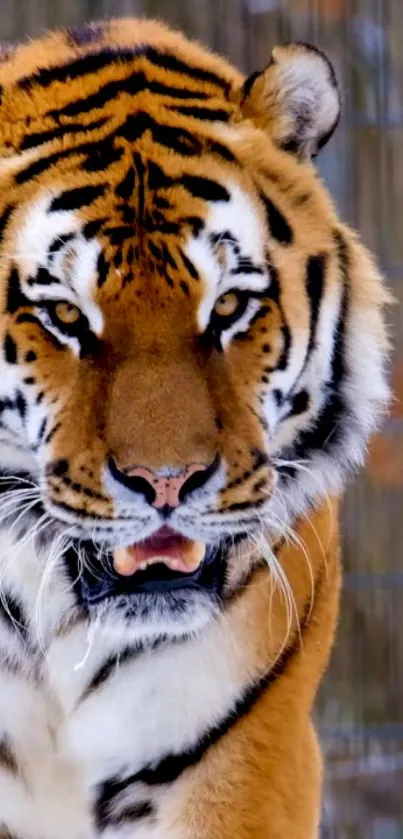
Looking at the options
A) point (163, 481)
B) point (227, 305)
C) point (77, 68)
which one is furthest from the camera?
point (77, 68)

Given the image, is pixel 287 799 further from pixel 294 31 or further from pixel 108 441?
pixel 294 31

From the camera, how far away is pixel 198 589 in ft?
4.18

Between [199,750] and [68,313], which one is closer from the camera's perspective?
[68,313]

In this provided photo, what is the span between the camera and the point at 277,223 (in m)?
1.31

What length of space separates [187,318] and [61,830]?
0.54 meters

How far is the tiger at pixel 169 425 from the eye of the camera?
1.19m

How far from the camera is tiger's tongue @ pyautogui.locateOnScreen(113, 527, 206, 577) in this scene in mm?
1214

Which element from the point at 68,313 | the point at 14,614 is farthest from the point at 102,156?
the point at 14,614

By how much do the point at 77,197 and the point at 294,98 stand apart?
0.73 feet

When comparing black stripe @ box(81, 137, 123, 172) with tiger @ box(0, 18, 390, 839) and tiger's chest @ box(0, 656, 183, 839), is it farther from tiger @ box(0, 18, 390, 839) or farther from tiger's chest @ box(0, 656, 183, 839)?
tiger's chest @ box(0, 656, 183, 839)

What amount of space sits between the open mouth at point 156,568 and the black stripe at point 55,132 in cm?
34

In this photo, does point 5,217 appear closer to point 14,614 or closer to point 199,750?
point 14,614

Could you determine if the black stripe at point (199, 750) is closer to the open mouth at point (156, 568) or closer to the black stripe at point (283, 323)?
the open mouth at point (156, 568)

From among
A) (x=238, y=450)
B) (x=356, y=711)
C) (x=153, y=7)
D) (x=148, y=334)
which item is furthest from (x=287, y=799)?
(x=153, y=7)
